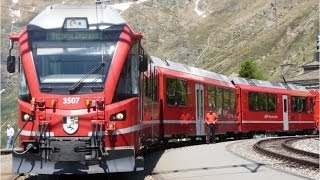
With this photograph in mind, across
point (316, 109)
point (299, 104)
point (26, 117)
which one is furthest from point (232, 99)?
point (26, 117)

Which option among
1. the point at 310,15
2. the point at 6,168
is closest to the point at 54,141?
the point at 6,168

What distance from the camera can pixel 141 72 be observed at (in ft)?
45.9

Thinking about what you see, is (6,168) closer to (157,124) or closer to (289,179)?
(157,124)

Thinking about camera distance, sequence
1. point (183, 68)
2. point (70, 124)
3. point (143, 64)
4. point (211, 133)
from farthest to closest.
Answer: point (211, 133)
point (183, 68)
point (143, 64)
point (70, 124)

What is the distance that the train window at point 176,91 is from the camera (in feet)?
76.4

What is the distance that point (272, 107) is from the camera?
3659 cm

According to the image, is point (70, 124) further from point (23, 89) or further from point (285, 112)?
point (285, 112)

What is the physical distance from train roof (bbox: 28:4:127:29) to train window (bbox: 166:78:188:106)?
31.8ft

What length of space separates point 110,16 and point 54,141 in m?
3.01

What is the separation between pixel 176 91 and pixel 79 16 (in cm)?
1107

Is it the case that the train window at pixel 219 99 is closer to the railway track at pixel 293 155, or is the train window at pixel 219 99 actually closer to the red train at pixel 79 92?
the railway track at pixel 293 155

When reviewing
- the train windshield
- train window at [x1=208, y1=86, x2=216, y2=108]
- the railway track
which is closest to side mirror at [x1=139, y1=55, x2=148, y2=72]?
the train windshield

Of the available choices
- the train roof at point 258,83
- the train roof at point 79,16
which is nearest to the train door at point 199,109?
the train roof at point 258,83

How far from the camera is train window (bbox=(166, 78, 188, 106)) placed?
76.4ft
